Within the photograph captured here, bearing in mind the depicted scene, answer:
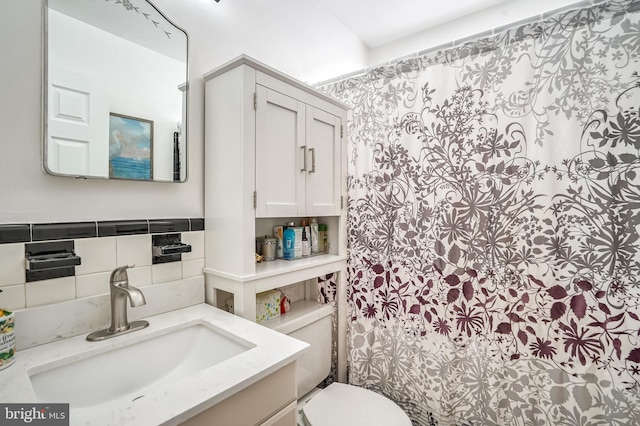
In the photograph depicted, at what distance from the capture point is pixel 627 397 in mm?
1047

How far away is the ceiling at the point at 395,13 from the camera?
6.26 ft

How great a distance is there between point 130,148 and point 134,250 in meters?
0.37

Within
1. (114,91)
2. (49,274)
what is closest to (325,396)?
(49,274)

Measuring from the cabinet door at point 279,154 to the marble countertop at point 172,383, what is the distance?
49cm

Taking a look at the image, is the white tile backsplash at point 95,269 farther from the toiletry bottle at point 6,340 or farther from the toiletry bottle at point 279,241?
the toiletry bottle at point 279,241

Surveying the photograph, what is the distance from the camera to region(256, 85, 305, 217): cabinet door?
1215 millimetres

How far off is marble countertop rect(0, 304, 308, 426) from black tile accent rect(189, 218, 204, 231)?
35cm

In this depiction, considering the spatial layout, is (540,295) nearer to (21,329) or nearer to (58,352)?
(58,352)

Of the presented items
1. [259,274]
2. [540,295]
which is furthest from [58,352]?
[540,295]

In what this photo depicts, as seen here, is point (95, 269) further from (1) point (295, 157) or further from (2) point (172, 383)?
(1) point (295, 157)

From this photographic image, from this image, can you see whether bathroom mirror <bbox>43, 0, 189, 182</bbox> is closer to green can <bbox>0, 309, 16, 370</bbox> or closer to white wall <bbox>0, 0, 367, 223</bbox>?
white wall <bbox>0, 0, 367, 223</bbox>

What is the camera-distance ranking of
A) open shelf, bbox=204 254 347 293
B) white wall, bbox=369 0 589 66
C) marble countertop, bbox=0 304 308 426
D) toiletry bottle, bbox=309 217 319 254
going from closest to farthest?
1. marble countertop, bbox=0 304 308 426
2. open shelf, bbox=204 254 347 293
3. toiletry bottle, bbox=309 217 319 254
4. white wall, bbox=369 0 589 66

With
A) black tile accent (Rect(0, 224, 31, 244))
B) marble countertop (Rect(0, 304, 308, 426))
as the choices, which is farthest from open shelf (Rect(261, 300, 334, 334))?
black tile accent (Rect(0, 224, 31, 244))

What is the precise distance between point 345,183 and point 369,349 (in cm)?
92
